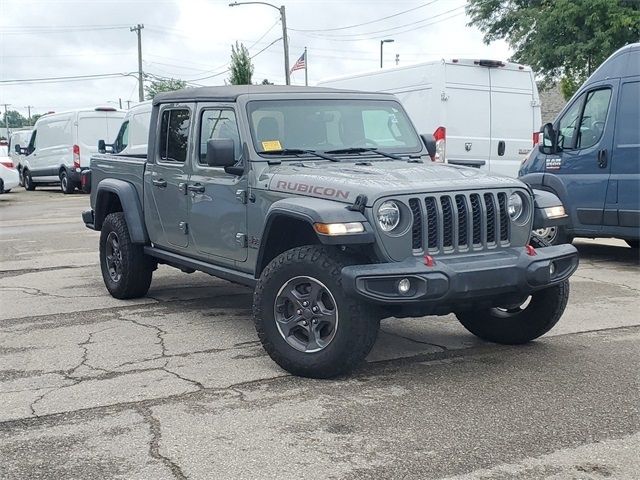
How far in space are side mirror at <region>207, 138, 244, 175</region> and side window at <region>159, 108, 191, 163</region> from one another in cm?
96

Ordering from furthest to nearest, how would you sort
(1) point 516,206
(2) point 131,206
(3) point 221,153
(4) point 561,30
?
(4) point 561,30
(2) point 131,206
(3) point 221,153
(1) point 516,206

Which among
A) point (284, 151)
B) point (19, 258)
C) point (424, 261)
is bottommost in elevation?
point (19, 258)

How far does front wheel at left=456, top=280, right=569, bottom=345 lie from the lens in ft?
19.1

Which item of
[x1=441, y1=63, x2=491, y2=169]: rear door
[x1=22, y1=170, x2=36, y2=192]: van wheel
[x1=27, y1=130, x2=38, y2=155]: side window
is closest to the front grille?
[x1=441, y1=63, x2=491, y2=169]: rear door

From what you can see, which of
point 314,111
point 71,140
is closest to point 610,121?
point 314,111

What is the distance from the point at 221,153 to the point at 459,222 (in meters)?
1.78

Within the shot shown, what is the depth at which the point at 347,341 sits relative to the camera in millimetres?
4988

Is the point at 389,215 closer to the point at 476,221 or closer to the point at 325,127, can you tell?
the point at 476,221

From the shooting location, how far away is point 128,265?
7.73 meters

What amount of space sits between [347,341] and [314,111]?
2184mm

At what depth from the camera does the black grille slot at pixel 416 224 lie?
16.8ft

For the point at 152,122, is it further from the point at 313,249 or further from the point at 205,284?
the point at 313,249

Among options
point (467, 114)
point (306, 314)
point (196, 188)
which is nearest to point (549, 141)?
point (467, 114)

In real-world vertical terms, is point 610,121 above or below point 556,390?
above
